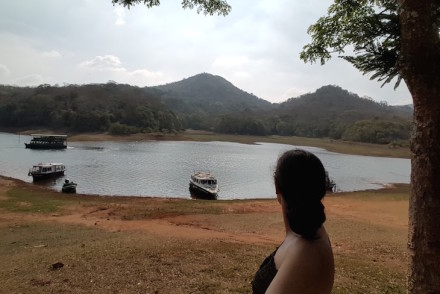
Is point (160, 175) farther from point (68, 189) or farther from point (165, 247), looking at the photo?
point (165, 247)

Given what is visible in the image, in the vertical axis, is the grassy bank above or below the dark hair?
below

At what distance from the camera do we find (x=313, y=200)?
1.98 meters

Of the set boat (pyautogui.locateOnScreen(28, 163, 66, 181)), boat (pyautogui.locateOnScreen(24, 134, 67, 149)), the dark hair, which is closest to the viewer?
the dark hair

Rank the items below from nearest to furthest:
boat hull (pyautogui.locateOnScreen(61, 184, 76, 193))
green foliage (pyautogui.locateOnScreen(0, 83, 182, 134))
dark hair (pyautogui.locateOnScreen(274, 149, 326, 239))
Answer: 1. dark hair (pyautogui.locateOnScreen(274, 149, 326, 239))
2. boat hull (pyautogui.locateOnScreen(61, 184, 76, 193))
3. green foliage (pyautogui.locateOnScreen(0, 83, 182, 134))

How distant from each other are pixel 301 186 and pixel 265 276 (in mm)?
563

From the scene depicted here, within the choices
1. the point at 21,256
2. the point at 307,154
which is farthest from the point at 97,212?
the point at 307,154

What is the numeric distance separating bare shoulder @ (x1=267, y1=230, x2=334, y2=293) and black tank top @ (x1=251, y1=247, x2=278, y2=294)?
0.51 ft

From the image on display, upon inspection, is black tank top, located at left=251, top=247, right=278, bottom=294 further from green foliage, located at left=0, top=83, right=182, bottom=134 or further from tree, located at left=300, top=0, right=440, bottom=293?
green foliage, located at left=0, top=83, right=182, bottom=134

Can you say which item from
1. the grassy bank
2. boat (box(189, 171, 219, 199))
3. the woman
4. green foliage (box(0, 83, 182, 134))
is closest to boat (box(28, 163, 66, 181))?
the grassy bank

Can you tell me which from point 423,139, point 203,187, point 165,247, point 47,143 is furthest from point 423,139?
point 47,143

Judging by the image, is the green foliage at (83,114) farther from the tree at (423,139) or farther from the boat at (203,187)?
the tree at (423,139)

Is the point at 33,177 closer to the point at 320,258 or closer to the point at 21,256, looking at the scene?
the point at 21,256

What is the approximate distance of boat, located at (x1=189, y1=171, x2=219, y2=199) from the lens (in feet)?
111

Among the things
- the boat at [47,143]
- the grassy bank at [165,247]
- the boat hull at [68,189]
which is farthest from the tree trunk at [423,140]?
the boat at [47,143]
